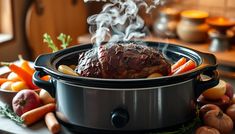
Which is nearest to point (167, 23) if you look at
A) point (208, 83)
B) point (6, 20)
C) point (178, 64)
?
point (6, 20)

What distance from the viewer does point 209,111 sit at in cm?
101

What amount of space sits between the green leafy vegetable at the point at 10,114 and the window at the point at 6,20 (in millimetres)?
1127

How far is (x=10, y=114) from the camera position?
1.07 m

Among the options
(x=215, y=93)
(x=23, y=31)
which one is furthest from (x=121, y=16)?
(x=23, y=31)

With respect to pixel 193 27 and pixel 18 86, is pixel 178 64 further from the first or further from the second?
pixel 193 27

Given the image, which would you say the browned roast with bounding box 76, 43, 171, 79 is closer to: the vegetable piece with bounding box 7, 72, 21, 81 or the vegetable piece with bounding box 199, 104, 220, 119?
the vegetable piece with bounding box 199, 104, 220, 119

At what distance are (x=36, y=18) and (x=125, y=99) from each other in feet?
4.79

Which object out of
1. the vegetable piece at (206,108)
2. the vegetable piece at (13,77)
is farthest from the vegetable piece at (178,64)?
the vegetable piece at (13,77)

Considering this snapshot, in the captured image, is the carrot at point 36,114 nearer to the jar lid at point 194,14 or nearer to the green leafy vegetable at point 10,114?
the green leafy vegetable at point 10,114

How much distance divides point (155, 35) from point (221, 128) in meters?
1.44

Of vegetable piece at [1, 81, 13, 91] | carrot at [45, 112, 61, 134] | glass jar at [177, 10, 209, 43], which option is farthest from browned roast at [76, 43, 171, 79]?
glass jar at [177, 10, 209, 43]

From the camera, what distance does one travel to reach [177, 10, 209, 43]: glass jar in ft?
7.23

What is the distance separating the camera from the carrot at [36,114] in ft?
3.33

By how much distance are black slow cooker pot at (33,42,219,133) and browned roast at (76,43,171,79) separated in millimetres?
68
